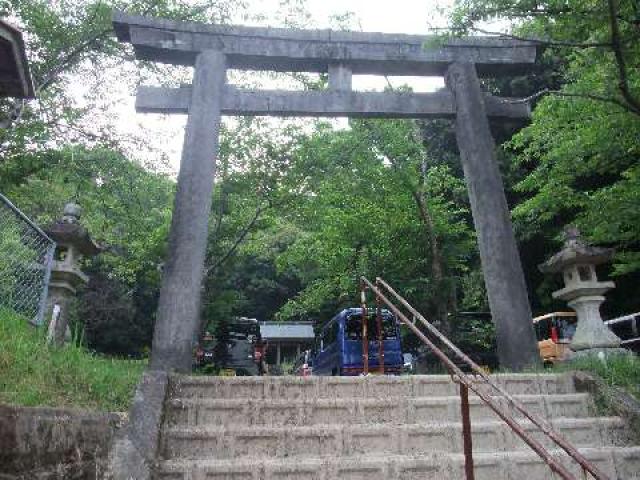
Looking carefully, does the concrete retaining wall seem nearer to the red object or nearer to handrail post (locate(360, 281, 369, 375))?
handrail post (locate(360, 281, 369, 375))

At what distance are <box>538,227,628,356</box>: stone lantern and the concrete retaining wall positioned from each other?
5243 millimetres

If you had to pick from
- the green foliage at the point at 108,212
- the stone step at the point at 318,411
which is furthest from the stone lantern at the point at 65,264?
the green foliage at the point at 108,212

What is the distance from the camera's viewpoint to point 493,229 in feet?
21.9

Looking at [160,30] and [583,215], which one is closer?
[160,30]

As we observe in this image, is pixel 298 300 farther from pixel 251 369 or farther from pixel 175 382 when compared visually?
pixel 175 382

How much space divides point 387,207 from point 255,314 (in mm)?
17997

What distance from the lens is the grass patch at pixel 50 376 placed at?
3.43m

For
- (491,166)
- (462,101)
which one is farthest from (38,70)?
(491,166)

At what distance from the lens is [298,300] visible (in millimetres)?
15172

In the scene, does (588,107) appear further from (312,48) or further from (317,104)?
(312,48)

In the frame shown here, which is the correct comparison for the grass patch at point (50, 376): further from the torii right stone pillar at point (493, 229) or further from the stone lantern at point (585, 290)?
the stone lantern at point (585, 290)

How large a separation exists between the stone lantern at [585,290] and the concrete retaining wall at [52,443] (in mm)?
5243

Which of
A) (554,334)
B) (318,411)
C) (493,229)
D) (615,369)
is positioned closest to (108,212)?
(493,229)

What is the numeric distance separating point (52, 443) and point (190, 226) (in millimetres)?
3572
